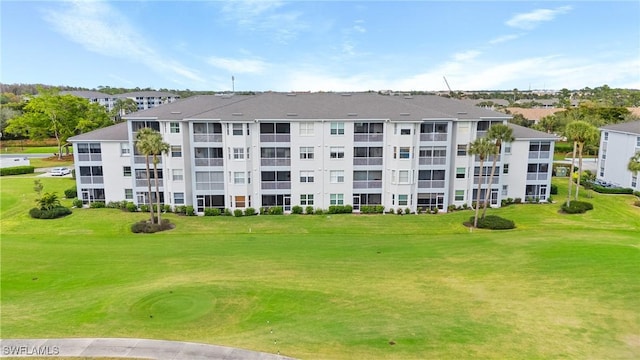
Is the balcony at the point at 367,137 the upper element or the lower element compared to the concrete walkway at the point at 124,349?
upper

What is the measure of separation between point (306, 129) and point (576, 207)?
31094mm

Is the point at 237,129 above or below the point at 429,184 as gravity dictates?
above

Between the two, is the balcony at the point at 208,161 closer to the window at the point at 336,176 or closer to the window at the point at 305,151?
the window at the point at 305,151

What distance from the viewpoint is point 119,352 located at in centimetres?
2031

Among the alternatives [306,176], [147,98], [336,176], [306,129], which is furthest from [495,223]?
[147,98]

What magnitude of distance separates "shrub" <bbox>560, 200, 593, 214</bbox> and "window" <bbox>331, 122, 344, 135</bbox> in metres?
26.2

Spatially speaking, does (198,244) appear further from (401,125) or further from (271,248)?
(401,125)

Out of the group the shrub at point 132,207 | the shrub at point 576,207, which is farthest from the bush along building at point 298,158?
the shrub at point 576,207

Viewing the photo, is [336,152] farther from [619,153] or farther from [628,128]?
[628,128]

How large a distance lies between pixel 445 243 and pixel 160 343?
84.5 feet

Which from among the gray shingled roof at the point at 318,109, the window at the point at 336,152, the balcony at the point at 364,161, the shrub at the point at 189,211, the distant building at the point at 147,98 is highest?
the distant building at the point at 147,98

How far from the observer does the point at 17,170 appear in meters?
72.2

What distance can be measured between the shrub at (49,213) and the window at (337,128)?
30626 millimetres

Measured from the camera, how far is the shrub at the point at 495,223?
42.8 m
